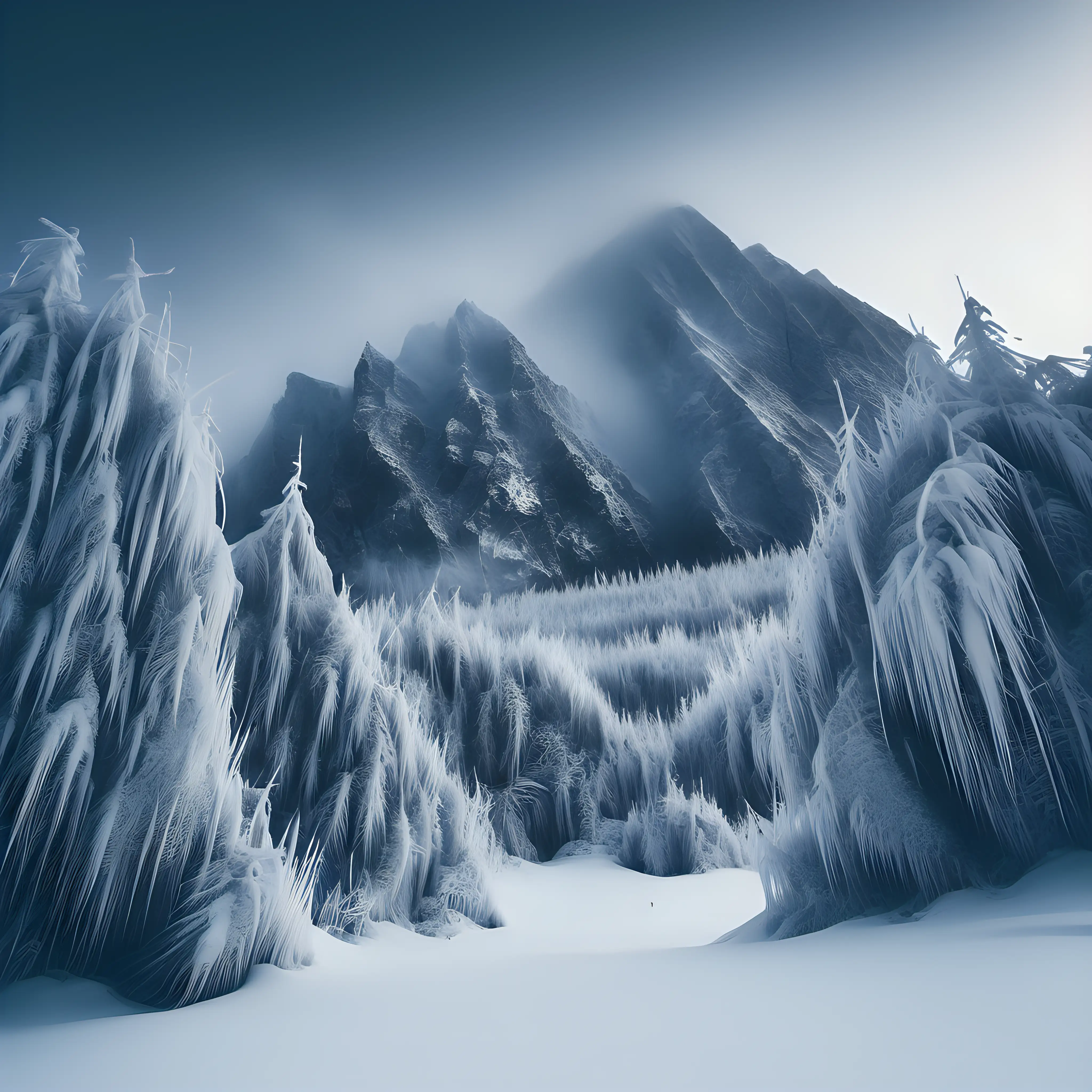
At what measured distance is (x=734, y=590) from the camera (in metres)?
5.02

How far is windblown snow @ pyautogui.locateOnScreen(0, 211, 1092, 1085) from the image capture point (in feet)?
2.19

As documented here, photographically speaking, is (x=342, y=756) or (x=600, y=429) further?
(x=600, y=429)

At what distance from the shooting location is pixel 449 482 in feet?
28.4

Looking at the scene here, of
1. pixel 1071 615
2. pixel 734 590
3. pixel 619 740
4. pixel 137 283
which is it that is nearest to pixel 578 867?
pixel 619 740

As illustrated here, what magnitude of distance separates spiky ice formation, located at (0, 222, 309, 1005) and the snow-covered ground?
0.06m

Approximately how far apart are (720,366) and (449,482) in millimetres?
5989

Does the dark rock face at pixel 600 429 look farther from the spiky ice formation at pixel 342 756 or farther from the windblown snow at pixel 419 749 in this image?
the windblown snow at pixel 419 749

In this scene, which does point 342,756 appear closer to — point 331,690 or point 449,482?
point 331,690

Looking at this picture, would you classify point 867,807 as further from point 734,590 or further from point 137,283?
point 734,590

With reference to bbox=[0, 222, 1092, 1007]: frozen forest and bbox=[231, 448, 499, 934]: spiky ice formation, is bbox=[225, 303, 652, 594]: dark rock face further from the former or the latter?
bbox=[0, 222, 1092, 1007]: frozen forest

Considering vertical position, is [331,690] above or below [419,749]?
above

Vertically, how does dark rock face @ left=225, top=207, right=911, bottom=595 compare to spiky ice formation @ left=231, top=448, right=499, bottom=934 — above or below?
above

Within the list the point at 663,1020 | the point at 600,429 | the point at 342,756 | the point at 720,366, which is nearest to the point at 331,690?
the point at 342,756

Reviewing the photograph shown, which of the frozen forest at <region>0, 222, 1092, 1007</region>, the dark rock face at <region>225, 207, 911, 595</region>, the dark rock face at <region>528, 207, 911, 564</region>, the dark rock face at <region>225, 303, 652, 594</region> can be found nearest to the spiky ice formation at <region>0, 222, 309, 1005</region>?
the frozen forest at <region>0, 222, 1092, 1007</region>
